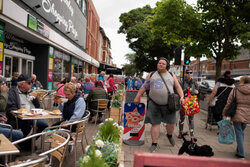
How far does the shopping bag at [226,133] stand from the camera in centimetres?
461

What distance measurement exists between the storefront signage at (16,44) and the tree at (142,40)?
64.5 ft

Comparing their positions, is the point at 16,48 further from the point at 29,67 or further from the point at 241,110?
the point at 241,110

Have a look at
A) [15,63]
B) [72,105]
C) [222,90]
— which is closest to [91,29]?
[15,63]

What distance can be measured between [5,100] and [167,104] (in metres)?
3.13

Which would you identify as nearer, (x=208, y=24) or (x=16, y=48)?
(x=208, y=24)

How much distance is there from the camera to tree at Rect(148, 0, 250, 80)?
978 centimetres

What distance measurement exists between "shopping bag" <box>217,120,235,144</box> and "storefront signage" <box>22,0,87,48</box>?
985 cm

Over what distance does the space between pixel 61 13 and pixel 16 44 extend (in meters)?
5.33

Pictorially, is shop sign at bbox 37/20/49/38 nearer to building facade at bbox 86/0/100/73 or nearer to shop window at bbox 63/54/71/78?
shop window at bbox 63/54/71/78

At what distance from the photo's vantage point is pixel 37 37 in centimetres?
1159

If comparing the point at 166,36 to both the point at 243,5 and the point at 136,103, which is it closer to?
the point at 243,5

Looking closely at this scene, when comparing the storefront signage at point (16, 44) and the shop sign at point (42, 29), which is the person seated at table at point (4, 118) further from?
the shop sign at point (42, 29)

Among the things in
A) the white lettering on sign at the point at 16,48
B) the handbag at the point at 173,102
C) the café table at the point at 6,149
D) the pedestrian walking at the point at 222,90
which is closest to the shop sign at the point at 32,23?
the white lettering on sign at the point at 16,48

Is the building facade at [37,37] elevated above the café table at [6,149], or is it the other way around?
the building facade at [37,37]
